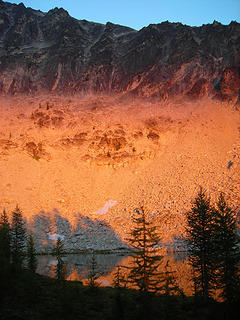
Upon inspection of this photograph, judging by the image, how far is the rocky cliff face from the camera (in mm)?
55156

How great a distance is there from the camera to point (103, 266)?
22656 millimetres

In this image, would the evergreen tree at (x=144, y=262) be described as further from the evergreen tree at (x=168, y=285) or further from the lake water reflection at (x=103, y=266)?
the lake water reflection at (x=103, y=266)

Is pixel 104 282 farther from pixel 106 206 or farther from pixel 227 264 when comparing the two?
pixel 106 206

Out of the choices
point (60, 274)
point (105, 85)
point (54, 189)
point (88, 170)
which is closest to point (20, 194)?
point (54, 189)

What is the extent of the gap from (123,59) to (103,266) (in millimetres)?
59143

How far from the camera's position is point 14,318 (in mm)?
10109

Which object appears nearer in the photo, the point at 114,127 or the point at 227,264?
the point at 227,264

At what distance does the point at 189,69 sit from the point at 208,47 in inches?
431

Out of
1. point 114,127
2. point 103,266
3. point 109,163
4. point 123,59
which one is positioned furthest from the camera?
point 123,59

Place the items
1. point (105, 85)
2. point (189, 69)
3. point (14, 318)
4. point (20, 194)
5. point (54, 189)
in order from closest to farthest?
1. point (14, 318)
2. point (20, 194)
3. point (54, 189)
4. point (189, 69)
5. point (105, 85)

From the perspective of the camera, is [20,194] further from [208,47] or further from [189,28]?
[189,28]

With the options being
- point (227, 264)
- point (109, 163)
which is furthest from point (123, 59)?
point (227, 264)

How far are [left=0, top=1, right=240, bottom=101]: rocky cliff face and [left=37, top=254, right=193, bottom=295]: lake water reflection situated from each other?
38.7m

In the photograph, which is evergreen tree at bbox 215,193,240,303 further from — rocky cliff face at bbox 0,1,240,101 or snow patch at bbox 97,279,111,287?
rocky cliff face at bbox 0,1,240,101
